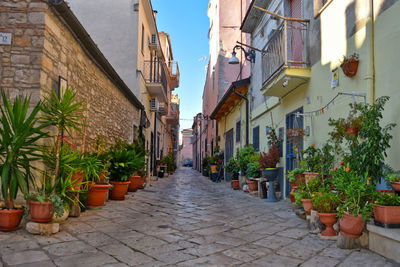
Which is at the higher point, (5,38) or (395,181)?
(5,38)

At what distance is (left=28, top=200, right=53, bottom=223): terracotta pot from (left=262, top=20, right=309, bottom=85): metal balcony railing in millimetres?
4761

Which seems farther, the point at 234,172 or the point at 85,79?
the point at 234,172

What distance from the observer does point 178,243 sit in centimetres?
374

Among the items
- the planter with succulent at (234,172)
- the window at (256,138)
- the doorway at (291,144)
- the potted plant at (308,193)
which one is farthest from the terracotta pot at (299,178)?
the planter with succulent at (234,172)

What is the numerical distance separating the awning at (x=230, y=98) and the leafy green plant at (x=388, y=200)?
27.8ft

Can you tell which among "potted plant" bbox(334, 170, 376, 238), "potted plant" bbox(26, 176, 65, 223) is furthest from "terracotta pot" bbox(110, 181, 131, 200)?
"potted plant" bbox(334, 170, 376, 238)

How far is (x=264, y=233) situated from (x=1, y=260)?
2.95 metres

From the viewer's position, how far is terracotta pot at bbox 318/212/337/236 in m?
3.82

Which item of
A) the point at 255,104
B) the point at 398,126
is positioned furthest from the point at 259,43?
the point at 398,126

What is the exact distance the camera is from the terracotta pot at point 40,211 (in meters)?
3.86

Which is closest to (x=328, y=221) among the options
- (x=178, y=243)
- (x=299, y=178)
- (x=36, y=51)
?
(x=178, y=243)

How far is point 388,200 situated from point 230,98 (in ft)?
34.3

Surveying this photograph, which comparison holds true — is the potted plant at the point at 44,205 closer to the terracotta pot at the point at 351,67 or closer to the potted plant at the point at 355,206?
the potted plant at the point at 355,206

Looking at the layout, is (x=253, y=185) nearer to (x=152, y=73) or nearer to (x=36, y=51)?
(x=36, y=51)
